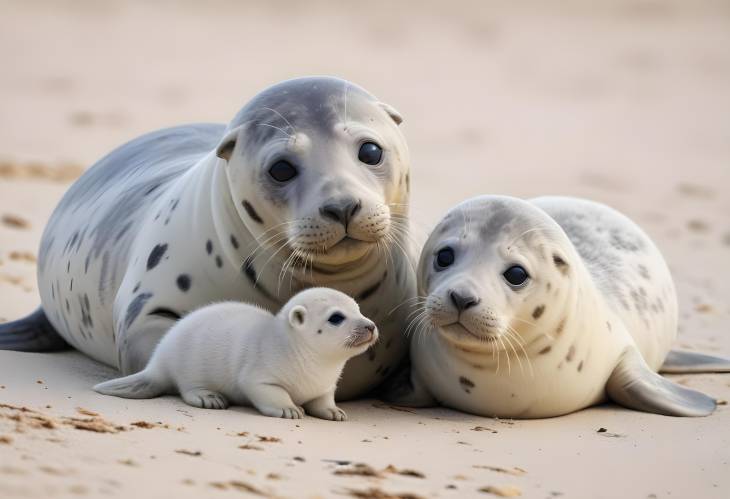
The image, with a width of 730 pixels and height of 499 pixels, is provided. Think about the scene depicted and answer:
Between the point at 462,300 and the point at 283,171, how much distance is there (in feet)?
2.33

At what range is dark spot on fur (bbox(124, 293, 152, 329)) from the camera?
4.84m

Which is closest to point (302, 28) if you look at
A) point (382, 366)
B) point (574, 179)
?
point (574, 179)

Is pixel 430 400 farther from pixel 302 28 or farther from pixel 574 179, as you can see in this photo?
pixel 302 28

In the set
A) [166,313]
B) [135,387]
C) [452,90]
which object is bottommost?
[135,387]

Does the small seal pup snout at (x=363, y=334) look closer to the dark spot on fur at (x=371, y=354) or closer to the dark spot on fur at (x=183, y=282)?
the dark spot on fur at (x=371, y=354)

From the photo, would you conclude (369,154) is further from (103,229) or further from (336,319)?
(103,229)

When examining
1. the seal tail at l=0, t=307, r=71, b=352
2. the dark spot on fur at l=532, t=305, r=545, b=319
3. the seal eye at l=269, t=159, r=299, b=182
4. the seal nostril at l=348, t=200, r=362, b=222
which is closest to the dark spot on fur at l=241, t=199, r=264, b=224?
the seal eye at l=269, t=159, r=299, b=182

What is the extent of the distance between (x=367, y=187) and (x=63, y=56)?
1328 centimetres

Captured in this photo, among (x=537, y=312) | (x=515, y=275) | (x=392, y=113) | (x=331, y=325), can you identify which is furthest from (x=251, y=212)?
(x=537, y=312)

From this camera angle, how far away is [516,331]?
473cm

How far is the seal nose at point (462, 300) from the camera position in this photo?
4.50 meters

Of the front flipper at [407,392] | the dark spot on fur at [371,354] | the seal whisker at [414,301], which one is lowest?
the front flipper at [407,392]

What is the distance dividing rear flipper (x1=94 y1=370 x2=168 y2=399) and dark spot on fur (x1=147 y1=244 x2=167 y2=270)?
1.75ft

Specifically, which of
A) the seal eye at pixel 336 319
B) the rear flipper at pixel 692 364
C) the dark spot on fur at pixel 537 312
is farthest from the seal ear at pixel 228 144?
the rear flipper at pixel 692 364
